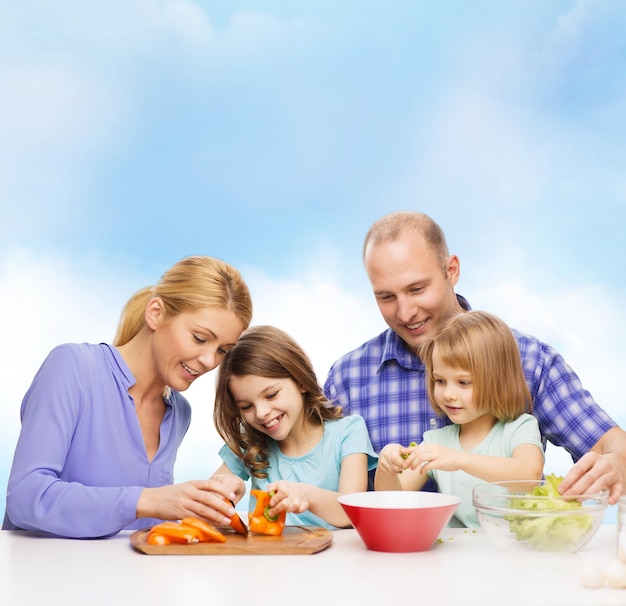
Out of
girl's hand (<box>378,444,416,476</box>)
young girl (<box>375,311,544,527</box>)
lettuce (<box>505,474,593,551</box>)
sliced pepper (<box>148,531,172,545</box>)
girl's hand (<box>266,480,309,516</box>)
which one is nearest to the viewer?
lettuce (<box>505,474,593,551</box>)

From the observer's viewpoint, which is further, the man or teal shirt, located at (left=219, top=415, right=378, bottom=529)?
the man

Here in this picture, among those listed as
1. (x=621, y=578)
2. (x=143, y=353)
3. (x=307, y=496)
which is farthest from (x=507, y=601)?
(x=143, y=353)

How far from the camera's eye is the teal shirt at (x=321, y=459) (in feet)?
7.41

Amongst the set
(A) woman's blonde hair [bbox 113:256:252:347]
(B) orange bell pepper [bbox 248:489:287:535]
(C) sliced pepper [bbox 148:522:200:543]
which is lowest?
(C) sliced pepper [bbox 148:522:200:543]

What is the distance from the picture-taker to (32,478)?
1778mm

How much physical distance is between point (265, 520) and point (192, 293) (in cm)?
74

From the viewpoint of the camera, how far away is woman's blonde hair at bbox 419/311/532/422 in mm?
2084

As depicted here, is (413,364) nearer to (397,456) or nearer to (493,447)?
(493,447)

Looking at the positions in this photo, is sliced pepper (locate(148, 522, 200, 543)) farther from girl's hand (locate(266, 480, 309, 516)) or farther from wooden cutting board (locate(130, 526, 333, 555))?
girl's hand (locate(266, 480, 309, 516))

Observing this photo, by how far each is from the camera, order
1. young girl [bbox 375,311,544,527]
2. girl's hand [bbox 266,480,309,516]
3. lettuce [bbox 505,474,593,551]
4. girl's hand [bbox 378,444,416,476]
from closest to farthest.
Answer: lettuce [bbox 505,474,593,551]
girl's hand [bbox 266,480,309,516]
girl's hand [bbox 378,444,416,476]
young girl [bbox 375,311,544,527]

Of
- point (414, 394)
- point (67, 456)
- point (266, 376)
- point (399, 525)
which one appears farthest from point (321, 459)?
point (399, 525)

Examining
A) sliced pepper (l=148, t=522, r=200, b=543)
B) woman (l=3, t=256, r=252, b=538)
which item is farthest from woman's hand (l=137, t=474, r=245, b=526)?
sliced pepper (l=148, t=522, r=200, b=543)

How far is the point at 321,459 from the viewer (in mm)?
2277

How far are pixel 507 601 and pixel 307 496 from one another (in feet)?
2.89
